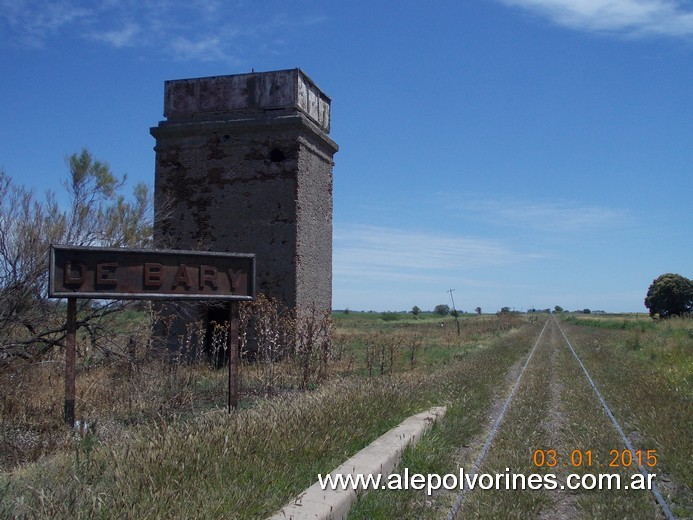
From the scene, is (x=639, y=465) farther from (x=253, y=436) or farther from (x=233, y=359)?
(x=233, y=359)

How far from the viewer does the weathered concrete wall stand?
53.1 ft

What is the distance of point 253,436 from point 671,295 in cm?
9563

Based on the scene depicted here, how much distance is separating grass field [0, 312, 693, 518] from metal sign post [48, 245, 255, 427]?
113 cm

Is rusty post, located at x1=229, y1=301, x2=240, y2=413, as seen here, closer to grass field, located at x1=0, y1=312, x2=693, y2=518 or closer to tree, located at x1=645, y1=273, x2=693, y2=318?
grass field, located at x1=0, y1=312, x2=693, y2=518

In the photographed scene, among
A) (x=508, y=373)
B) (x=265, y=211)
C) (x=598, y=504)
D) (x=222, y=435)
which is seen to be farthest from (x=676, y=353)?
(x=222, y=435)

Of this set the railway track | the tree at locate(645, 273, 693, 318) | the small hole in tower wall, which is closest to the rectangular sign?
the railway track

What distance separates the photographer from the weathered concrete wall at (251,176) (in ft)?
53.1

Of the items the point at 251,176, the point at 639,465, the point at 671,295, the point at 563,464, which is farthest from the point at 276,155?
the point at 671,295

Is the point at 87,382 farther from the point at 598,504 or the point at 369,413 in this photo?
the point at 598,504

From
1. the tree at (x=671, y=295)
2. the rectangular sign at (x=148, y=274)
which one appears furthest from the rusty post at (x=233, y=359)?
the tree at (x=671, y=295)

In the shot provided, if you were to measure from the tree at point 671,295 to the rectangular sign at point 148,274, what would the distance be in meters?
90.5

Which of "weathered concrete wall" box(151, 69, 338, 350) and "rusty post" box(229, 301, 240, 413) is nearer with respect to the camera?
"rusty post" box(229, 301, 240, 413)

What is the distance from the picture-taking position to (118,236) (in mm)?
13000
